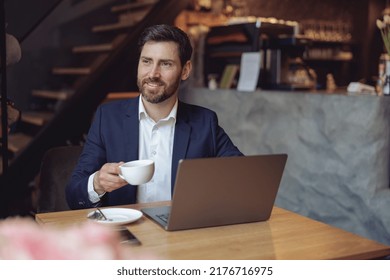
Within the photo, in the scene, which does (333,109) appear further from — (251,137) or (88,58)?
(88,58)

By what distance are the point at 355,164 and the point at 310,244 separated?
1990mm

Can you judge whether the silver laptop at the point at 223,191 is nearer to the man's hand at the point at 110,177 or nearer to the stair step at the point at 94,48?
the man's hand at the point at 110,177

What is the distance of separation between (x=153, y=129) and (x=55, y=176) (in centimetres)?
43

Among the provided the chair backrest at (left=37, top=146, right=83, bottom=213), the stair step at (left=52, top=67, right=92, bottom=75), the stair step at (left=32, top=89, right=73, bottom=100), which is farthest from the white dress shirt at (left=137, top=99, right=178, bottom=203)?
the stair step at (left=52, top=67, right=92, bottom=75)

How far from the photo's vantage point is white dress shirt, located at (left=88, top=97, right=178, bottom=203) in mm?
1845

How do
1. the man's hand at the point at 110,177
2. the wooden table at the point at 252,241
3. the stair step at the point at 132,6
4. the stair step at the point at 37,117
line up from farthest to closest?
the stair step at the point at 132,6 → the stair step at the point at 37,117 → the man's hand at the point at 110,177 → the wooden table at the point at 252,241

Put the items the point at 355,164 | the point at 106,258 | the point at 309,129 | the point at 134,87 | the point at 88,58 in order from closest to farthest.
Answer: the point at 106,258, the point at 355,164, the point at 309,129, the point at 88,58, the point at 134,87

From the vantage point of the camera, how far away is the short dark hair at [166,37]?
1856mm

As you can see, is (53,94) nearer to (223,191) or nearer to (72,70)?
(72,70)

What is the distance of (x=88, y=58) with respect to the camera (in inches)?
150

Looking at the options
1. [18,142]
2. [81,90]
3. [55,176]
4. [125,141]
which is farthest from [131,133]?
[81,90]

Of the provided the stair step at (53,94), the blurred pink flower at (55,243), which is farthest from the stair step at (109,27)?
the blurred pink flower at (55,243)

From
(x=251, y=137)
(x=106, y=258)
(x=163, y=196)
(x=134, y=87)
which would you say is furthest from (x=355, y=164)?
(x=106, y=258)

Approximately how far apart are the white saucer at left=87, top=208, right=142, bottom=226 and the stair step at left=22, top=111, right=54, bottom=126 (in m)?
1.92
